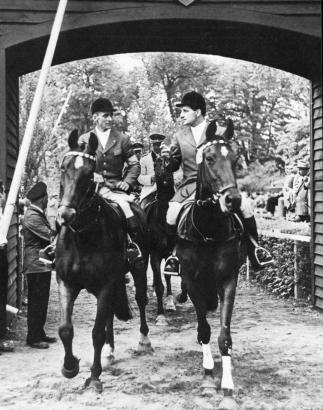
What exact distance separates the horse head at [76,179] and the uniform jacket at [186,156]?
1417 mm

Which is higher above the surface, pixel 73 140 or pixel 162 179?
pixel 73 140

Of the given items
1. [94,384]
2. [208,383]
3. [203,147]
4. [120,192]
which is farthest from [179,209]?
[94,384]

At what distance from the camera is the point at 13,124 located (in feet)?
33.4

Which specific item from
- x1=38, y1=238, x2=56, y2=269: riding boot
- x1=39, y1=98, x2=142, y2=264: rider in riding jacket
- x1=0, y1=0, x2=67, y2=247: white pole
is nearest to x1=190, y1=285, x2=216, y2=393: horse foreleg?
x1=39, y1=98, x2=142, y2=264: rider in riding jacket

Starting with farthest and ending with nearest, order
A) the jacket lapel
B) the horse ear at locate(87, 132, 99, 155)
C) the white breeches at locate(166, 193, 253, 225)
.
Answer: the jacket lapel
the white breeches at locate(166, 193, 253, 225)
the horse ear at locate(87, 132, 99, 155)

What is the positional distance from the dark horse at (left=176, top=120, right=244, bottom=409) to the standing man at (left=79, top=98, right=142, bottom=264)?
2.98 ft

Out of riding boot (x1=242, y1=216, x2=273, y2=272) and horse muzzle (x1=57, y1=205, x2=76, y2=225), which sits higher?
horse muzzle (x1=57, y1=205, x2=76, y2=225)

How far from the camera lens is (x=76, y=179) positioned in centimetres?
557

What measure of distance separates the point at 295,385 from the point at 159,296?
12.8 ft

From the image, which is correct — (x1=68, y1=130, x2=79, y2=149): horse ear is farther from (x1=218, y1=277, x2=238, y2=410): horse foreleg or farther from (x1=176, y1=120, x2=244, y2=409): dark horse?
(x1=218, y1=277, x2=238, y2=410): horse foreleg

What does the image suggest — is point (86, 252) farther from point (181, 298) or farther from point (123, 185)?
point (181, 298)

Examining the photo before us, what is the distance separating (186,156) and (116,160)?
39.1 inches

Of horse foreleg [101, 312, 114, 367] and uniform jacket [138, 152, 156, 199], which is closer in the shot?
horse foreleg [101, 312, 114, 367]

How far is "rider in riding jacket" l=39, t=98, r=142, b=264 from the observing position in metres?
7.22
